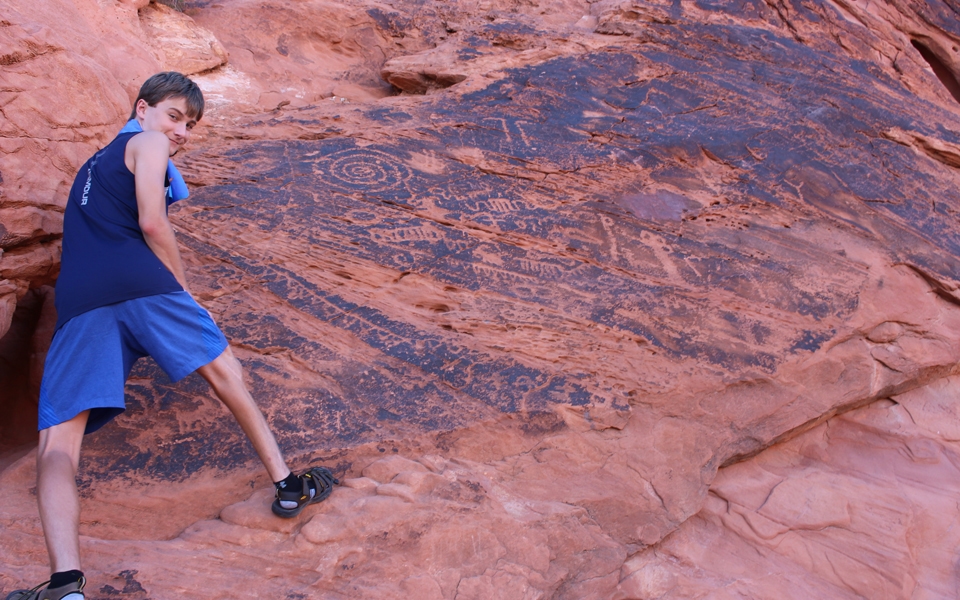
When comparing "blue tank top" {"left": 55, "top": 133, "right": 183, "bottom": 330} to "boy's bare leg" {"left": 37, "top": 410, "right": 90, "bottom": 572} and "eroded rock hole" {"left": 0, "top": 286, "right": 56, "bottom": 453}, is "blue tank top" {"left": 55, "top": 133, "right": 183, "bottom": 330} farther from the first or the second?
"eroded rock hole" {"left": 0, "top": 286, "right": 56, "bottom": 453}

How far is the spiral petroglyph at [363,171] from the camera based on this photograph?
12.2 ft

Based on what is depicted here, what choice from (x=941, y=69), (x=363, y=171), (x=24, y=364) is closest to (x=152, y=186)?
(x=363, y=171)

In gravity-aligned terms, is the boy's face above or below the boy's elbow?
above

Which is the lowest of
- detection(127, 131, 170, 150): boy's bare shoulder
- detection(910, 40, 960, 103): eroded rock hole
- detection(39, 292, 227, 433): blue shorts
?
detection(39, 292, 227, 433): blue shorts

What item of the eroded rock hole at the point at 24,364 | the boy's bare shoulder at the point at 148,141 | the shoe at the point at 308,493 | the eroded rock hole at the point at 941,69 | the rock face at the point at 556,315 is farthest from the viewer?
the eroded rock hole at the point at 941,69

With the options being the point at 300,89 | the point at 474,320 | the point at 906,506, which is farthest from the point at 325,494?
the point at 300,89

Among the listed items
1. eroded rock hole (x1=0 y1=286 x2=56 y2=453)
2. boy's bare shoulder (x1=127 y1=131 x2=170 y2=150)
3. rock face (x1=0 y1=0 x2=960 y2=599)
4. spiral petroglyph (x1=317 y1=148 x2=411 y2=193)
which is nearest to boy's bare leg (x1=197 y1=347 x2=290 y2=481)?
rock face (x1=0 y1=0 x2=960 y2=599)

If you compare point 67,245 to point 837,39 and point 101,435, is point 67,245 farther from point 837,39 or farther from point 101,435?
point 837,39

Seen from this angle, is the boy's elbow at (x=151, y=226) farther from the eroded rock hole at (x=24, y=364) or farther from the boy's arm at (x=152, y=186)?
the eroded rock hole at (x=24, y=364)

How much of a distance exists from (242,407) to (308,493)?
41cm

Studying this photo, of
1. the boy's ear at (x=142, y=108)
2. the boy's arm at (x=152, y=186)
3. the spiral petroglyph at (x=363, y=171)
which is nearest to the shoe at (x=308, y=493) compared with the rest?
the boy's arm at (x=152, y=186)

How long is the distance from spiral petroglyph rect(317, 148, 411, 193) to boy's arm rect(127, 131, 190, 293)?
1507 millimetres

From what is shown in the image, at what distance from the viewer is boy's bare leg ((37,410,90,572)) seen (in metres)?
1.84

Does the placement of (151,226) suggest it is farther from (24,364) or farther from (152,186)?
(24,364)
